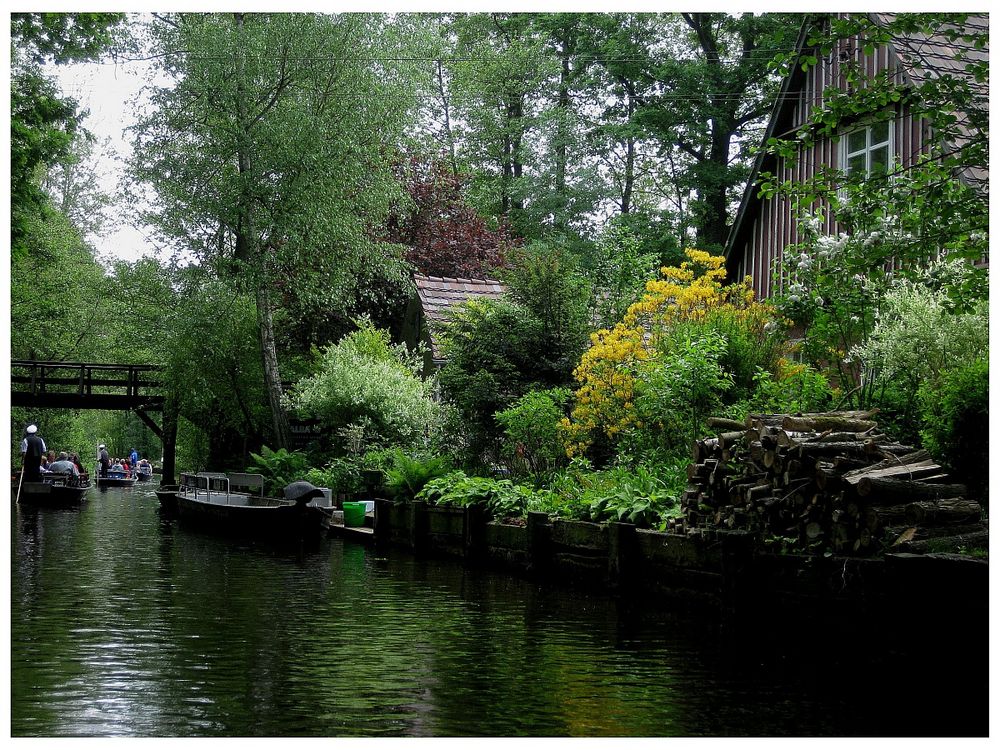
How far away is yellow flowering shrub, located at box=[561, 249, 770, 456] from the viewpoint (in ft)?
57.7

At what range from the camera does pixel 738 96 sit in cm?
3562

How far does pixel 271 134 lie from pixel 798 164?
14.1 metres

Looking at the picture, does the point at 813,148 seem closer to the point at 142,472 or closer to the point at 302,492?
the point at 302,492

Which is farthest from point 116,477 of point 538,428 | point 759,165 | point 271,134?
point 538,428

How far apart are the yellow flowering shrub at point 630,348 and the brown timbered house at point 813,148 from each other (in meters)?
1.39

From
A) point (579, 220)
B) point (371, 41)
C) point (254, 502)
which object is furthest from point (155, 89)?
point (579, 220)

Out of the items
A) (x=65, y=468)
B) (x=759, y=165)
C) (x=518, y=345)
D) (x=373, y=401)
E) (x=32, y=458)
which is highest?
(x=759, y=165)

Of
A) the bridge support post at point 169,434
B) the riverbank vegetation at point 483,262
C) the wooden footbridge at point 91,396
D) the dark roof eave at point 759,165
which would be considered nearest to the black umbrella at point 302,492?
the riverbank vegetation at point 483,262

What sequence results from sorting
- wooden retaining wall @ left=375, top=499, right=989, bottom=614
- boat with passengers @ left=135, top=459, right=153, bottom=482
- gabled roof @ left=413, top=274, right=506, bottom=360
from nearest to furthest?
wooden retaining wall @ left=375, top=499, right=989, bottom=614 < gabled roof @ left=413, top=274, right=506, bottom=360 < boat with passengers @ left=135, top=459, right=153, bottom=482

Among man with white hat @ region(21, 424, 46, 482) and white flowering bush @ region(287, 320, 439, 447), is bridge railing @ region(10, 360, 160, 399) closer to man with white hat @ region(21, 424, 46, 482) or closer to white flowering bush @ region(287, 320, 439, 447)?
man with white hat @ region(21, 424, 46, 482)

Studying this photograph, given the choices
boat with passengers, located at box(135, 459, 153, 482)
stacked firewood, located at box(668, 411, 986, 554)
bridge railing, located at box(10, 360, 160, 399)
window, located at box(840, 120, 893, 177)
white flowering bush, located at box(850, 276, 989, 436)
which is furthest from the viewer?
boat with passengers, located at box(135, 459, 153, 482)

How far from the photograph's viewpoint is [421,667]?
916 cm

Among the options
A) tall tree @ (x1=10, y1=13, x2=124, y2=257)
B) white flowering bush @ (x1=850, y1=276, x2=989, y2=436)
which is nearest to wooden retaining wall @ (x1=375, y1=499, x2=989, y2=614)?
white flowering bush @ (x1=850, y1=276, x2=989, y2=436)

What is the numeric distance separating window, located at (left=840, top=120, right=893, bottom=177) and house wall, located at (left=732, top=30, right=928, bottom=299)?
0.61ft
